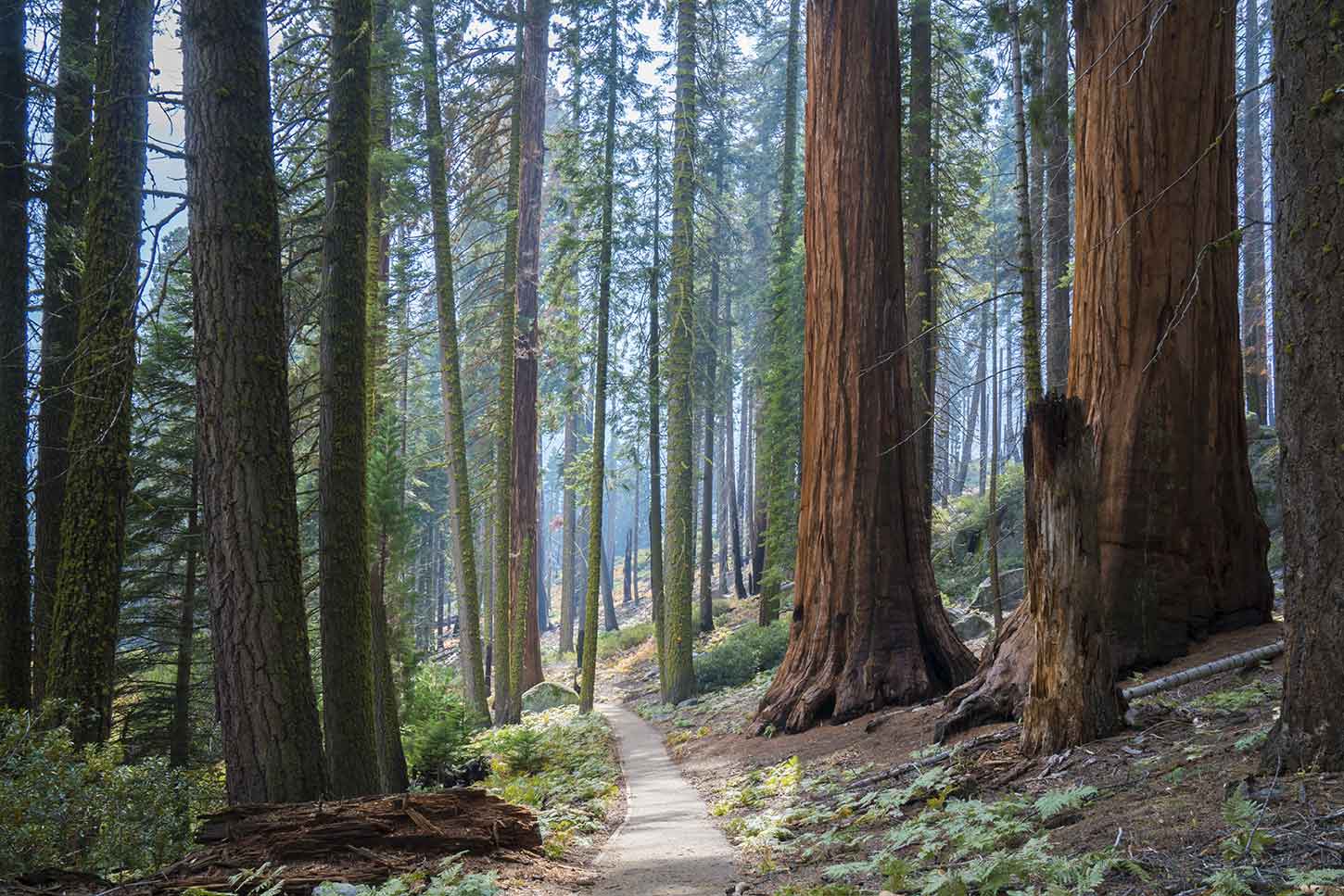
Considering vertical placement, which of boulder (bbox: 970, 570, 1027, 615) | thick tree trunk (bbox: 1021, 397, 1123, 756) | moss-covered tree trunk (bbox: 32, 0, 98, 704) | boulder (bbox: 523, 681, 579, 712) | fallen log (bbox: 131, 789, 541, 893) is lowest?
boulder (bbox: 523, 681, 579, 712)

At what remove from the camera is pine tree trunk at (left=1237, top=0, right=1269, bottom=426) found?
21.7 meters

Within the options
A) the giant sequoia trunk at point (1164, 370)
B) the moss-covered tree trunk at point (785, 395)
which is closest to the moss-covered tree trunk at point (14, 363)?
the giant sequoia trunk at point (1164, 370)

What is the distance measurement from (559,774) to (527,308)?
11.6 m

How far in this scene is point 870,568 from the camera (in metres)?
10.0

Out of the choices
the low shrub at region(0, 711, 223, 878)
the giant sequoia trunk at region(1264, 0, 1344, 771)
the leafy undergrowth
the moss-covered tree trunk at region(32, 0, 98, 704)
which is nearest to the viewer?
the giant sequoia trunk at region(1264, 0, 1344, 771)

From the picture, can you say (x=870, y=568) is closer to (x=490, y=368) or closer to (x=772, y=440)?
(x=772, y=440)

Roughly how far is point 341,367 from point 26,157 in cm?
512

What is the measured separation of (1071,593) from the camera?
5.41 m

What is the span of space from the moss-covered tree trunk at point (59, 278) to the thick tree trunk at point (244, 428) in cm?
450

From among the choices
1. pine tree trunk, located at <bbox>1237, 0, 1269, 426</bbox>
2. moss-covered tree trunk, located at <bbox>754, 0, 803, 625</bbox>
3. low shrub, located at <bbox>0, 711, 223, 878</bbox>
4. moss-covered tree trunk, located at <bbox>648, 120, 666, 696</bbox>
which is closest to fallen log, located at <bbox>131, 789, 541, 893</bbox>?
low shrub, located at <bbox>0, 711, 223, 878</bbox>

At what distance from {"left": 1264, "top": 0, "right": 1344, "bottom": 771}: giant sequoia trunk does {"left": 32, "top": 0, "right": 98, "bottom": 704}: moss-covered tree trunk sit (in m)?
10.6

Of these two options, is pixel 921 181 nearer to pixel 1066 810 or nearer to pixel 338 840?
pixel 1066 810

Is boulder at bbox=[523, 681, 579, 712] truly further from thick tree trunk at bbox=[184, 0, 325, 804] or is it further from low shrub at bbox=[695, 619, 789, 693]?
thick tree trunk at bbox=[184, 0, 325, 804]

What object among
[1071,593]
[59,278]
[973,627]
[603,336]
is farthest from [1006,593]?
[59,278]
